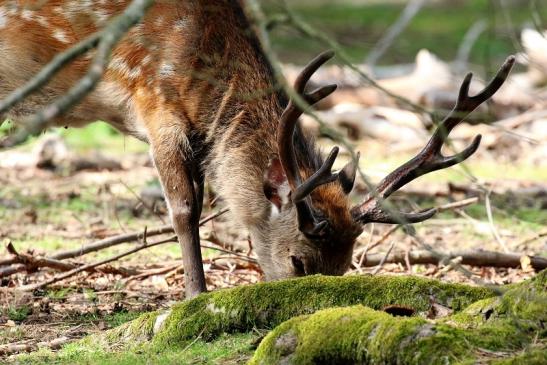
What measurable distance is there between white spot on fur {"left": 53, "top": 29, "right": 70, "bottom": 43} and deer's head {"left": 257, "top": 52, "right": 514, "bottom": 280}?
63.3 inches

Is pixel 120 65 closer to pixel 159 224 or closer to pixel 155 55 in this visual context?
pixel 155 55

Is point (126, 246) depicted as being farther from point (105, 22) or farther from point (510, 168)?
point (510, 168)

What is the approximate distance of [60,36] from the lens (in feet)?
21.2

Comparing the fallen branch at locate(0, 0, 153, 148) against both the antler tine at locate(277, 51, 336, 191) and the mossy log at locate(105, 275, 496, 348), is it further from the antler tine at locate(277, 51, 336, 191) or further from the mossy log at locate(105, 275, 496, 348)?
the mossy log at locate(105, 275, 496, 348)

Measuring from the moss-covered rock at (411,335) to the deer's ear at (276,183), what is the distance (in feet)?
6.47

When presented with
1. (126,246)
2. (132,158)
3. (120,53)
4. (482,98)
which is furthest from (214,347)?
(132,158)

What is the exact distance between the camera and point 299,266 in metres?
5.98

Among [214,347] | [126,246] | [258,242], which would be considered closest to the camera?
[214,347]

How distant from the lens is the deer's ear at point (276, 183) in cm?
606

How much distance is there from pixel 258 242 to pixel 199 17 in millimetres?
1475

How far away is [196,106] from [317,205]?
105cm

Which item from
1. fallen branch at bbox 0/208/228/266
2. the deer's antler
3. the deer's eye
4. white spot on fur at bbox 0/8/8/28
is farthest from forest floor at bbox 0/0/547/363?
white spot on fur at bbox 0/8/8/28

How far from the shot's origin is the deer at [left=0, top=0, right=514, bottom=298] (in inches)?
241

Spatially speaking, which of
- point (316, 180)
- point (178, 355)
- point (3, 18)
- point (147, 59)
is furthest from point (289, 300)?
point (3, 18)
